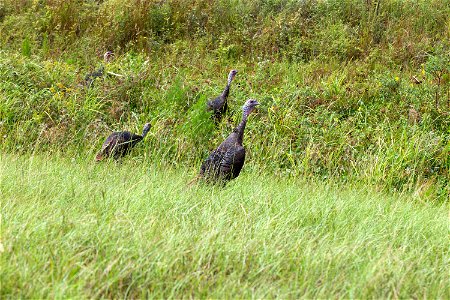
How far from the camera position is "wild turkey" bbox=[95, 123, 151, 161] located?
6.82 metres

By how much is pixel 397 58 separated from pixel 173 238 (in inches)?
323

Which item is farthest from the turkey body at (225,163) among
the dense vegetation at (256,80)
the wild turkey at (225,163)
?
→ the dense vegetation at (256,80)

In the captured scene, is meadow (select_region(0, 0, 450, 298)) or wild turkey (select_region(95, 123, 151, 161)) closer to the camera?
meadow (select_region(0, 0, 450, 298))

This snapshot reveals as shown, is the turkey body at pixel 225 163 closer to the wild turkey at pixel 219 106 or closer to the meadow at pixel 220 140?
the meadow at pixel 220 140

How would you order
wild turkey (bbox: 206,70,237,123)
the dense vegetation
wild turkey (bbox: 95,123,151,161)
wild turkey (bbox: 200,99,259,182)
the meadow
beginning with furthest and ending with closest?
wild turkey (bbox: 206,70,237,123) → the dense vegetation → wild turkey (bbox: 95,123,151,161) → wild turkey (bbox: 200,99,259,182) → the meadow

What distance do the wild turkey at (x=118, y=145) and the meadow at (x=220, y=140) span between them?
0.66 feet

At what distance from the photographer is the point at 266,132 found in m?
8.30

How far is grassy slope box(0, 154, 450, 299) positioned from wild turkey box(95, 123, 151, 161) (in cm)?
110

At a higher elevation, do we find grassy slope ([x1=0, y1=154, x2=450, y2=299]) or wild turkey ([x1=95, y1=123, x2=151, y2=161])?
grassy slope ([x1=0, y1=154, x2=450, y2=299])

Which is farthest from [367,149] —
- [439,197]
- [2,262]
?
[2,262]

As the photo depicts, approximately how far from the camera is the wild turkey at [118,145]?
6.82 metres

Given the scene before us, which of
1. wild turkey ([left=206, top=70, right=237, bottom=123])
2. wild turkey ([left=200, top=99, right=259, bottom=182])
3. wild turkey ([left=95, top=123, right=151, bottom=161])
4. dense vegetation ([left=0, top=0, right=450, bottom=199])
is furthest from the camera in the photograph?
wild turkey ([left=206, top=70, right=237, bottom=123])

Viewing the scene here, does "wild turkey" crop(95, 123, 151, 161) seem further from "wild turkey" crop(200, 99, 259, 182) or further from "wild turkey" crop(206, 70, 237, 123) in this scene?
"wild turkey" crop(206, 70, 237, 123)

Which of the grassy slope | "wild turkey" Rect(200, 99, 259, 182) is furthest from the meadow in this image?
"wild turkey" Rect(200, 99, 259, 182)
